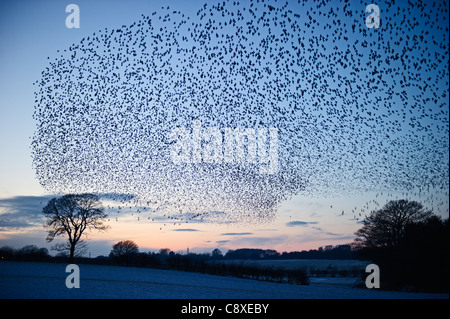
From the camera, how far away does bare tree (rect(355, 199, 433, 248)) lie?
48.0 m

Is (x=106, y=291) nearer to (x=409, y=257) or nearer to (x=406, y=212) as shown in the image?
(x=409, y=257)

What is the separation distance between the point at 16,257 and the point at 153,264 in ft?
70.3

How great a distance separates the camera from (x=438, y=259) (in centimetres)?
3688

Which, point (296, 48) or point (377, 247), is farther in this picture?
point (377, 247)

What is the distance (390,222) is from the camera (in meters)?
48.9

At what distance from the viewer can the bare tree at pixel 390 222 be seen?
158ft

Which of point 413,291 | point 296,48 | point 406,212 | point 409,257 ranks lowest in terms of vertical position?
point 413,291

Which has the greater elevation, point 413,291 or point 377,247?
point 377,247
